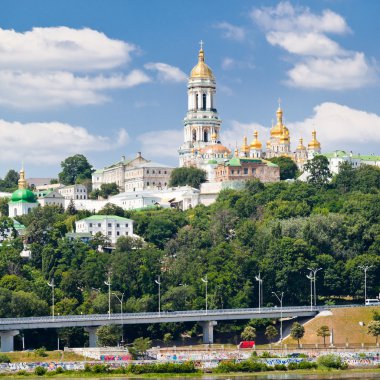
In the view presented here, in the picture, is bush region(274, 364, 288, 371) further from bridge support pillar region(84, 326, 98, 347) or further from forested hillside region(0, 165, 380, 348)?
forested hillside region(0, 165, 380, 348)

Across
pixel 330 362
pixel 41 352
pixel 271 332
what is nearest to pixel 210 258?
pixel 271 332

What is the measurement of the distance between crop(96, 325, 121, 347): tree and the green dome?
65.9m

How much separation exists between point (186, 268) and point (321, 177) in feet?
151

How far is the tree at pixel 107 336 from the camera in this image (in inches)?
4865

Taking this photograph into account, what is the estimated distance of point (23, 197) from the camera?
189 m

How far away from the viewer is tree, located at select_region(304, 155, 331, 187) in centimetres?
18730

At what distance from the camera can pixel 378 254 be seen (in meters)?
151

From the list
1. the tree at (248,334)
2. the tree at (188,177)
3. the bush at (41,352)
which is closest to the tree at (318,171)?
the tree at (188,177)

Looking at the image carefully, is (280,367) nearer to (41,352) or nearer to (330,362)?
(330,362)

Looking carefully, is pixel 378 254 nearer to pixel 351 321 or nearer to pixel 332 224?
pixel 332 224

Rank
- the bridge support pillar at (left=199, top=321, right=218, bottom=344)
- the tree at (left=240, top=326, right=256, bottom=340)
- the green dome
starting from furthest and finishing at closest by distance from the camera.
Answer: the green dome, the bridge support pillar at (left=199, top=321, right=218, bottom=344), the tree at (left=240, top=326, right=256, bottom=340)

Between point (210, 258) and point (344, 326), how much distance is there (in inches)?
766

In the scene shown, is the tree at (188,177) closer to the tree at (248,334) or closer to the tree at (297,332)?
the tree at (248,334)

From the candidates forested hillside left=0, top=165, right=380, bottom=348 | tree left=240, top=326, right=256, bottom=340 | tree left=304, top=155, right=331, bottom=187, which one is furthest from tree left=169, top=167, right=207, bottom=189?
tree left=240, top=326, right=256, bottom=340
